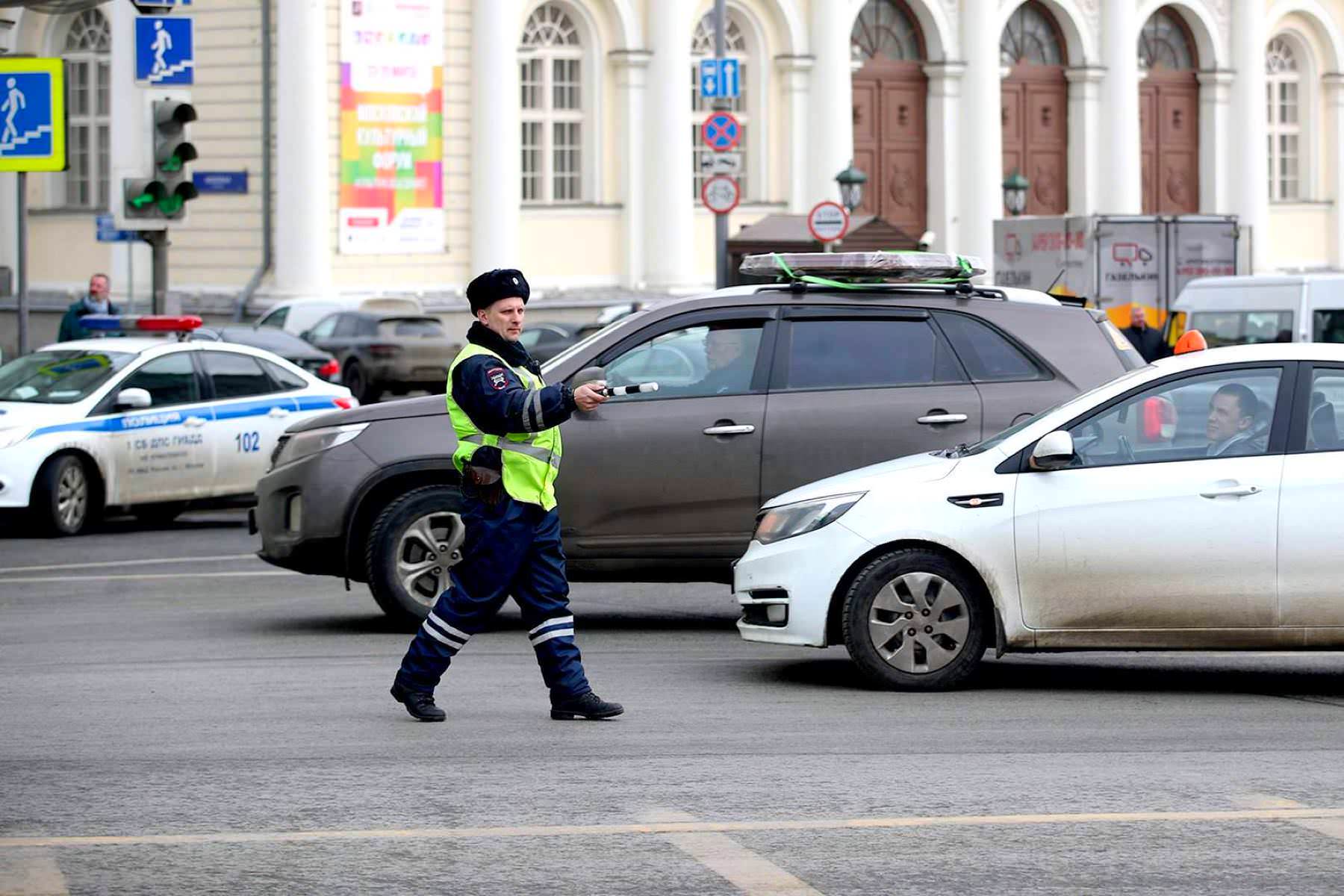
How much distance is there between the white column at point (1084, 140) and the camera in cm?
5191

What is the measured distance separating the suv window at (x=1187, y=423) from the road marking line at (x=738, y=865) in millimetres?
3298

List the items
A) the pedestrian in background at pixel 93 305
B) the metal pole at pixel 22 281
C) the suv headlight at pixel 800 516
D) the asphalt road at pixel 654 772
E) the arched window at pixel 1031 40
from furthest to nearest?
the arched window at pixel 1031 40 < the pedestrian in background at pixel 93 305 < the metal pole at pixel 22 281 < the suv headlight at pixel 800 516 < the asphalt road at pixel 654 772

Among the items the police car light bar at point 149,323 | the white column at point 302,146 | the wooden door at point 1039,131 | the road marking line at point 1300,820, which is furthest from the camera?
the wooden door at point 1039,131


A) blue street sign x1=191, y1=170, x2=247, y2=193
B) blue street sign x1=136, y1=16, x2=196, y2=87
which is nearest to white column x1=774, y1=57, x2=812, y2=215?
blue street sign x1=191, y1=170, x2=247, y2=193

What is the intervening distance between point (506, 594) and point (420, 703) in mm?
535

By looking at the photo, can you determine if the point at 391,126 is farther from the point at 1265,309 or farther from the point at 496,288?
the point at 496,288

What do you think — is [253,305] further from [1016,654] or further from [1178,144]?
[1016,654]

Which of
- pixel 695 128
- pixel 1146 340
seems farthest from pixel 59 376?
pixel 695 128

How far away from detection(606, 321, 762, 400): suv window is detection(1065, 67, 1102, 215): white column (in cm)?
4103

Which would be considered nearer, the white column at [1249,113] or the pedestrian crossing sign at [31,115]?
the pedestrian crossing sign at [31,115]

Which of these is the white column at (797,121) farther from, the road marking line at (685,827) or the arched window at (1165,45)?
the road marking line at (685,827)

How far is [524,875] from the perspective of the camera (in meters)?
6.31

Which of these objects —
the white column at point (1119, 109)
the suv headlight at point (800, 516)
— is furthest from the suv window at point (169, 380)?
the white column at point (1119, 109)

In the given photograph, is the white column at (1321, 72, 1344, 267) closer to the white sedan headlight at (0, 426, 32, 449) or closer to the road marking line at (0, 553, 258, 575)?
the white sedan headlight at (0, 426, 32, 449)
